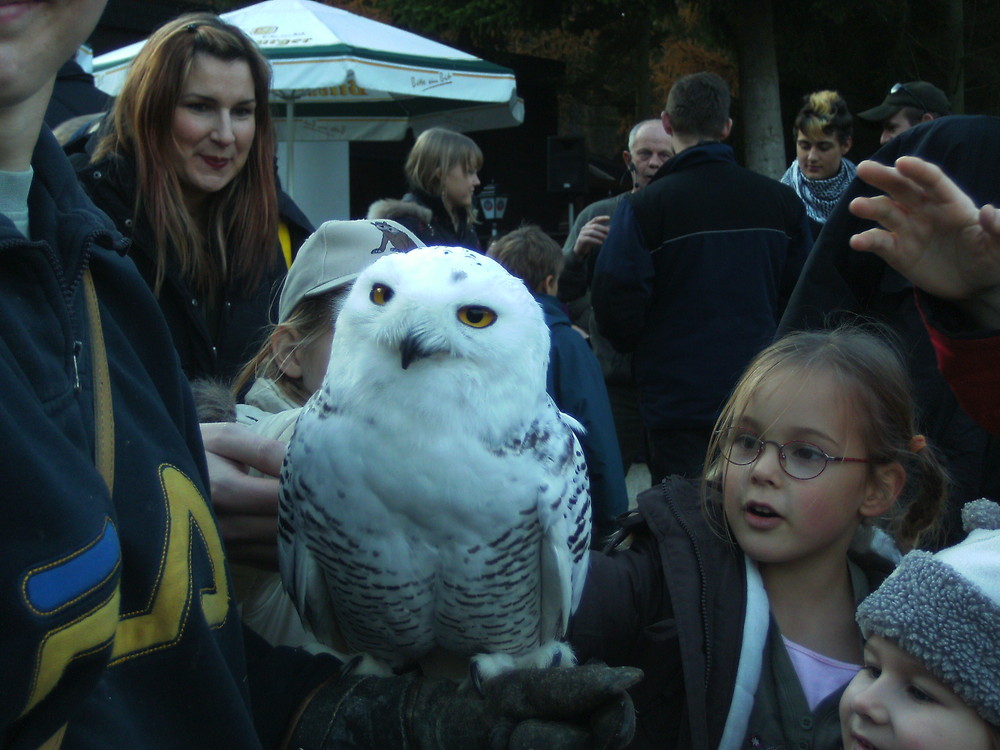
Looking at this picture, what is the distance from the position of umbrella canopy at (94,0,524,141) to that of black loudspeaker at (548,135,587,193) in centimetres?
101

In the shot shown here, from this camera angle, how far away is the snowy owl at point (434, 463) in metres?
1.38

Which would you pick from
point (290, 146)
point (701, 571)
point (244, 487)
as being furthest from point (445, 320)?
point (290, 146)

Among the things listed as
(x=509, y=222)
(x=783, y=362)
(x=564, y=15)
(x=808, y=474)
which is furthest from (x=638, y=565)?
(x=509, y=222)

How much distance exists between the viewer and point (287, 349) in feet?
6.18

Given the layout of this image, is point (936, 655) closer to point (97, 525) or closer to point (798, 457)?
point (798, 457)

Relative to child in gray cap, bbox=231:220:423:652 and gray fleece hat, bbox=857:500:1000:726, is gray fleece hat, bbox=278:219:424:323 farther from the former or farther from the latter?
gray fleece hat, bbox=857:500:1000:726

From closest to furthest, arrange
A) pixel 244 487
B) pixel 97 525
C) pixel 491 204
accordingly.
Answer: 1. pixel 97 525
2. pixel 244 487
3. pixel 491 204

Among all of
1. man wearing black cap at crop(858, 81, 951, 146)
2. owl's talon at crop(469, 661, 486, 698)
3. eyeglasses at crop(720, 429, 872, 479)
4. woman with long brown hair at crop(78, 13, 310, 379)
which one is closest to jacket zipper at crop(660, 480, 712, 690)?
eyeglasses at crop(720, 429, 872, 479)

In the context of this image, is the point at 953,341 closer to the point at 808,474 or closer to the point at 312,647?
the point at 808,474

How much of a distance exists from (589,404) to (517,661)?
1.77 meters

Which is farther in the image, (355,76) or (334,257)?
(355,76)

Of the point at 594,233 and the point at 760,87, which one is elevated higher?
the point at 760,87

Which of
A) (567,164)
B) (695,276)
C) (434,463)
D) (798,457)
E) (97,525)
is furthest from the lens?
(567,164)

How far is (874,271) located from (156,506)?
6.03ft
